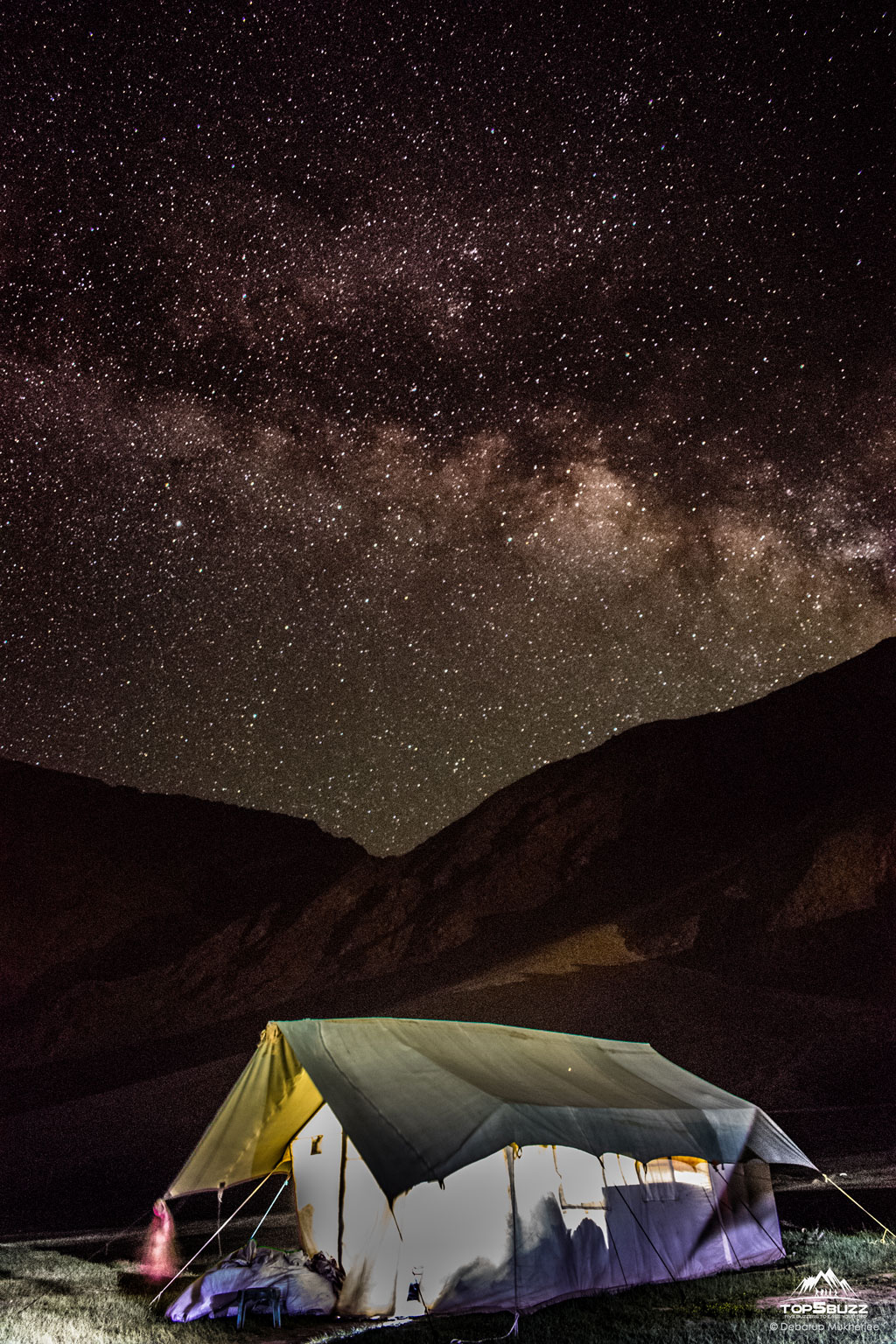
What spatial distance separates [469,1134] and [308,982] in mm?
56814

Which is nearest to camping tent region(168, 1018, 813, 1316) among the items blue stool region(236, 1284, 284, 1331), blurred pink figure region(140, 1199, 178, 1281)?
blue stool region(236, 1284, 284, 1331)

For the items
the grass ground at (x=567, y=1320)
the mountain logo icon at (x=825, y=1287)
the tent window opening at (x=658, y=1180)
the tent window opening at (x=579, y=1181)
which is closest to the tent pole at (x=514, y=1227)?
the grass ground at (x=567, y=1320)

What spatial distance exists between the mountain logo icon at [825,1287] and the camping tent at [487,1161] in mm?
1065

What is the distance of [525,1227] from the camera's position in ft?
27.7

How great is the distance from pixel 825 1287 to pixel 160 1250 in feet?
28.1

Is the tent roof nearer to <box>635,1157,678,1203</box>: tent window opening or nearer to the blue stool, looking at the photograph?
<box>635,1157,678,1203</box>: tent window opening

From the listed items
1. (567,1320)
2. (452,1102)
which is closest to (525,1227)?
(567,1320)

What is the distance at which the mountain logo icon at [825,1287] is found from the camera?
8312 mm

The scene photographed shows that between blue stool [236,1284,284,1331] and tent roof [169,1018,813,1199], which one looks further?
blue stool [236,1284,284,1331]

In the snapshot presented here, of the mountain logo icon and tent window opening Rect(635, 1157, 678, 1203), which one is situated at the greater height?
tent window opening Rect(635, 1157, 678, 1203)

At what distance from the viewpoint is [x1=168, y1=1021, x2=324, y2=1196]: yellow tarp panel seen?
359 inches

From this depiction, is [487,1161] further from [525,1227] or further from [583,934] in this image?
[583,934]

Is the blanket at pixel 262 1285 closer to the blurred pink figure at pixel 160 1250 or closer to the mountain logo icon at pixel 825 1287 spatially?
the blurred pink figure at pixel 160 1250

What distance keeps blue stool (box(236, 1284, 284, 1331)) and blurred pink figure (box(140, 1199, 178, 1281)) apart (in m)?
1.39
